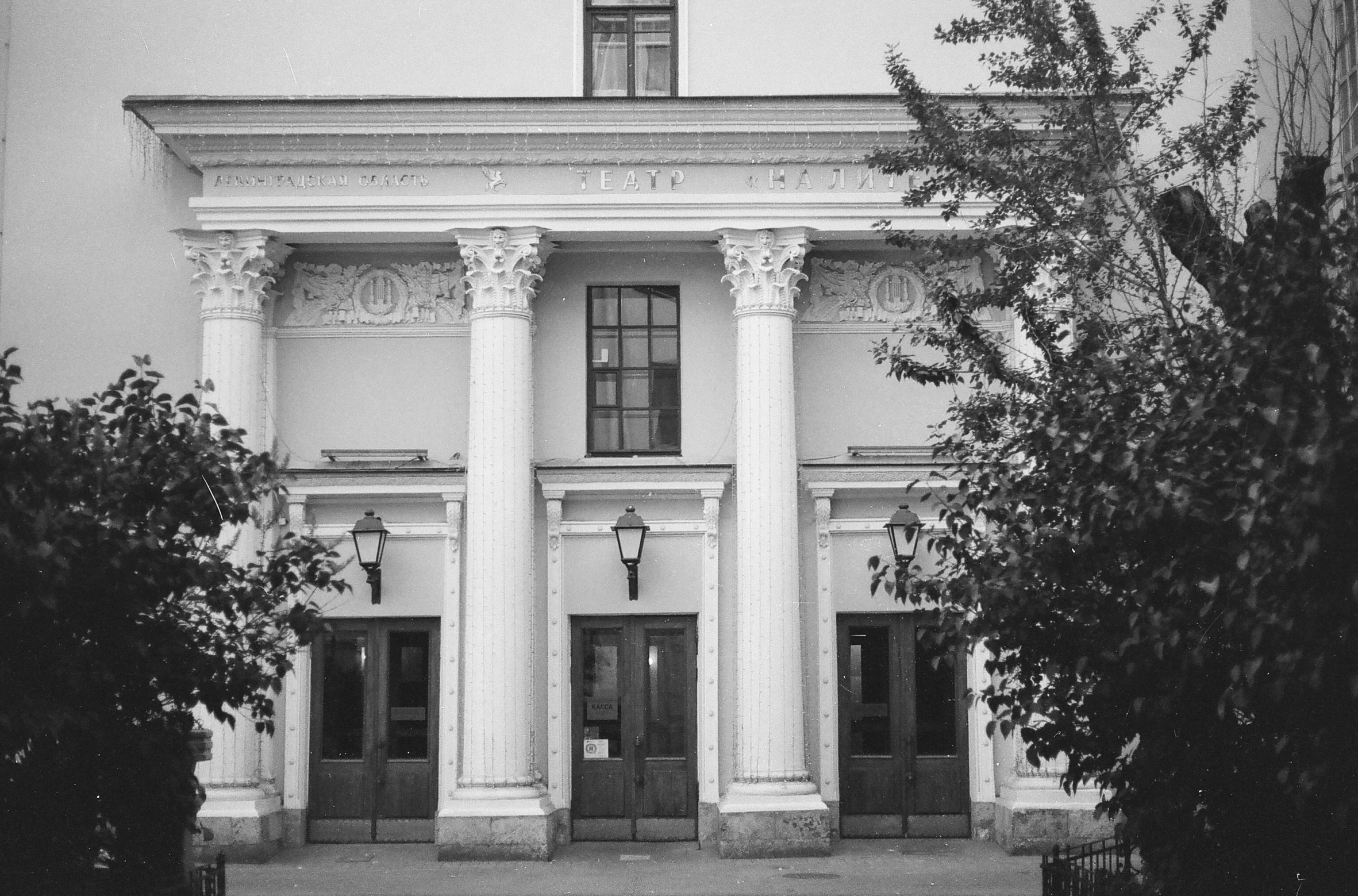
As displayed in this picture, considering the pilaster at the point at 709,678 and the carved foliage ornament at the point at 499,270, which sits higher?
the carved foliage ornament at the point at 499,270

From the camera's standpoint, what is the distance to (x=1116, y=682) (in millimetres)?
8219

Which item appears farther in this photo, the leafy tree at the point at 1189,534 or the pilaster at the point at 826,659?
the pilaster at the point at 826,659

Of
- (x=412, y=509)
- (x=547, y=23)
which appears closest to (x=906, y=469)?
(x=412, y=509)

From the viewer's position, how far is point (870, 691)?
19422 mm

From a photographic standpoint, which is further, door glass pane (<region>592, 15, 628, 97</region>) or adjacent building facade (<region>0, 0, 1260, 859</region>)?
door glass pane (<region>592, 15, 628, 97</region>)

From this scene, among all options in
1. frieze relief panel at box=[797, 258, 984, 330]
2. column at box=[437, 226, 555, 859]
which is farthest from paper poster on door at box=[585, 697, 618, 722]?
frieze relief panel at box=[797, 258, 984, 330]

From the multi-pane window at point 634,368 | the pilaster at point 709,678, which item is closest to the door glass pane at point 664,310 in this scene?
the multi-pane window at point 634,368

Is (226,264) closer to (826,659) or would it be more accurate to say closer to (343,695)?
(343,695)

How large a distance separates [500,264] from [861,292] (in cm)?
503

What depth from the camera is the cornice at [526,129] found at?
60.7ft

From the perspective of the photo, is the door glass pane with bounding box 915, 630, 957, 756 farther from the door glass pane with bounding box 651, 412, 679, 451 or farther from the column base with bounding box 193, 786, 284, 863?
the column base with bounding box 193, 786, 284, 863

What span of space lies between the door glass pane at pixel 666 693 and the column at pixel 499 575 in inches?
63.2

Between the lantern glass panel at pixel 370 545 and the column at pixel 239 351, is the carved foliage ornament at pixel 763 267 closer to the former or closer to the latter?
the lantern glass panel at pixel 370 545

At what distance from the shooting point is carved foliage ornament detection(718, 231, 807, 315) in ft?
61.9
